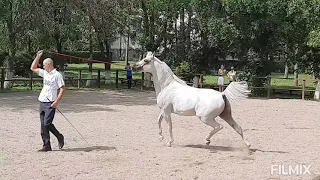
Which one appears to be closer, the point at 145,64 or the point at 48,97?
the point at 48,97

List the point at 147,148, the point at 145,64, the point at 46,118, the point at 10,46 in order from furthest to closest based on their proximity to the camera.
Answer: the point at 10,46, the point at 145,64, the point at 147,148, the point at 46,118

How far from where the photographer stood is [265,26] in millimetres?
20172

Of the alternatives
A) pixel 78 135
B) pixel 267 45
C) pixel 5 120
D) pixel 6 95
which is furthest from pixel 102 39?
pixel 78 135

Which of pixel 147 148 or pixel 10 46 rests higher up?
pixel 10 46

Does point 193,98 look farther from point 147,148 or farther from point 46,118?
point 46,118

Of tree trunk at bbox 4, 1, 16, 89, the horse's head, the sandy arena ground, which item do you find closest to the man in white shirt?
the sandy arena ground

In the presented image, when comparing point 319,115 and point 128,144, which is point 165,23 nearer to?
point 319,115

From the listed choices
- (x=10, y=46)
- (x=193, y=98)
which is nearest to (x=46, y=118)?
(x=193, y=98)

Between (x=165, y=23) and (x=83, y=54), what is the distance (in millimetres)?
23716

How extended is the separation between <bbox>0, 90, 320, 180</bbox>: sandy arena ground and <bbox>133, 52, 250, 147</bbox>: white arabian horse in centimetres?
60

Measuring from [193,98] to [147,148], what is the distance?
4.07 feet

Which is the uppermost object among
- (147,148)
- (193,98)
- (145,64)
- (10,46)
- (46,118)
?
(10,46)

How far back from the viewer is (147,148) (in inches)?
322

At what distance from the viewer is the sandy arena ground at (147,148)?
6359 mm
